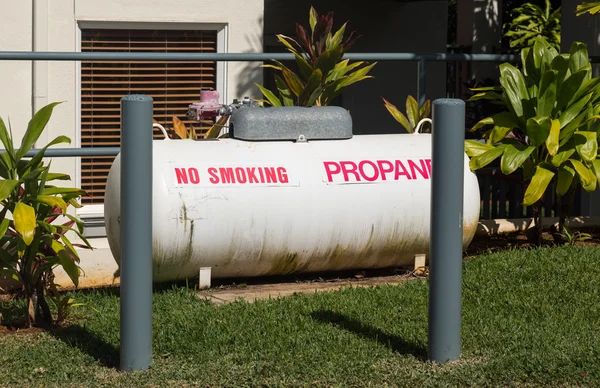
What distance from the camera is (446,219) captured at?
205 inches

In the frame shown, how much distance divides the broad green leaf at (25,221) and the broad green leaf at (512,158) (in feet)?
11.1

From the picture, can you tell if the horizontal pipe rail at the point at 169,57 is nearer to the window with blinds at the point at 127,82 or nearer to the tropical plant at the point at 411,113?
the tropical plant at the point at 411,113

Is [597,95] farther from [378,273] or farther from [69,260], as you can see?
[69,260]

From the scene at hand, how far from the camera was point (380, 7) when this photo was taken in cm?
1427

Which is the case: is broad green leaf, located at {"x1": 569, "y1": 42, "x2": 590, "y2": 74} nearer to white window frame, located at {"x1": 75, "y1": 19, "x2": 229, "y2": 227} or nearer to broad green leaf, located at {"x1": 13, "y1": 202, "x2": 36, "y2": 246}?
white window frame, located at {"x1": 75, "y1": 19, "x2": 229, "y2": 227}

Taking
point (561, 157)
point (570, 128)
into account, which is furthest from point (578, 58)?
point (561, 157)

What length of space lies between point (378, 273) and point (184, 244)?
1574mm

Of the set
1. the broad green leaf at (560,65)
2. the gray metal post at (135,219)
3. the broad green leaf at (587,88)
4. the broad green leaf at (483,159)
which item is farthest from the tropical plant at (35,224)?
the broad green leaf at (587,88)

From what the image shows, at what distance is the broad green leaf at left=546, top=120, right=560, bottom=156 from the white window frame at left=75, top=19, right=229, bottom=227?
2727mm

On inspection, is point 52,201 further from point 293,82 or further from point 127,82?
point 127,82

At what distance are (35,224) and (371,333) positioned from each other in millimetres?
1871

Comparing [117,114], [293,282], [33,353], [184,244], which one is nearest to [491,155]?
[293,282]

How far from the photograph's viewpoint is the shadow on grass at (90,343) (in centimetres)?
537

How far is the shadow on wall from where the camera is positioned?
8914 mm
